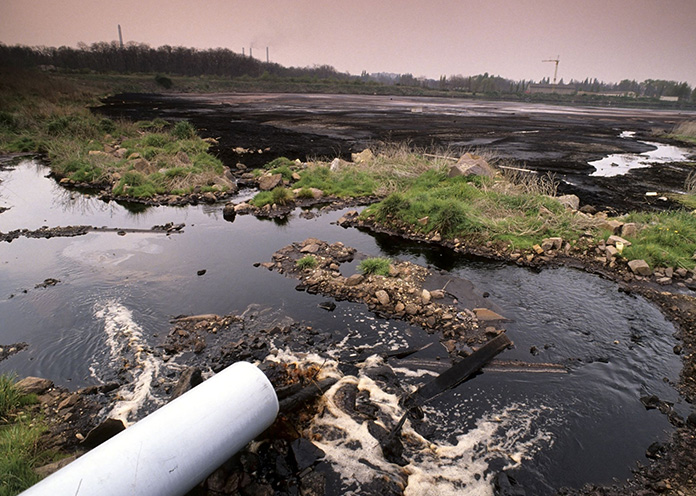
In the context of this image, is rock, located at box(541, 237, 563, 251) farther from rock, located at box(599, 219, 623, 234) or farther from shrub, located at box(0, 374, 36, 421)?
shrub, located at box(0, 374, 36, 421)

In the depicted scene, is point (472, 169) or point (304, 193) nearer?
point (472, 169)

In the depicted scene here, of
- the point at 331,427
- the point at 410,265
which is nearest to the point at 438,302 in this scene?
the point at 410,265

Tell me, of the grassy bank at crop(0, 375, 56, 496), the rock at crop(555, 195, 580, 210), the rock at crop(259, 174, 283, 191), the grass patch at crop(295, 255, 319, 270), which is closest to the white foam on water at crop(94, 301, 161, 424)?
the grassy bank at crop(0, 375, 56, 496)

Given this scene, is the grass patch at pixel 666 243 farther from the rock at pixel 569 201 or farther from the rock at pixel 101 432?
the rock at pixel 101 432

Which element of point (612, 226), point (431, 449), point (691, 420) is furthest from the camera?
point (612, 226)

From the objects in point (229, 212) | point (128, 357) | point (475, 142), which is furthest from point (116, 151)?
point (475, 142)

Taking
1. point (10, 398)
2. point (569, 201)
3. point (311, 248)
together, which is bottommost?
point (10, 398)

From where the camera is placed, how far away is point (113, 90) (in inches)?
2217

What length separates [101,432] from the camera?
13.0ft

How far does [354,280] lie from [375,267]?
0.62m

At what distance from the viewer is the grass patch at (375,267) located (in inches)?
309

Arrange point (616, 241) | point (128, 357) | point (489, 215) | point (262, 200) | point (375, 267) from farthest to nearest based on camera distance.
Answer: point (262, 200) → point (489, 215) → point (616, 241) → point (375, 267) → point (128, 357)

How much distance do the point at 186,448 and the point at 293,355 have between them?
2.80 meters

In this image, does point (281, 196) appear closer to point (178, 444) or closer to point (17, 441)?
point (17, 441)
